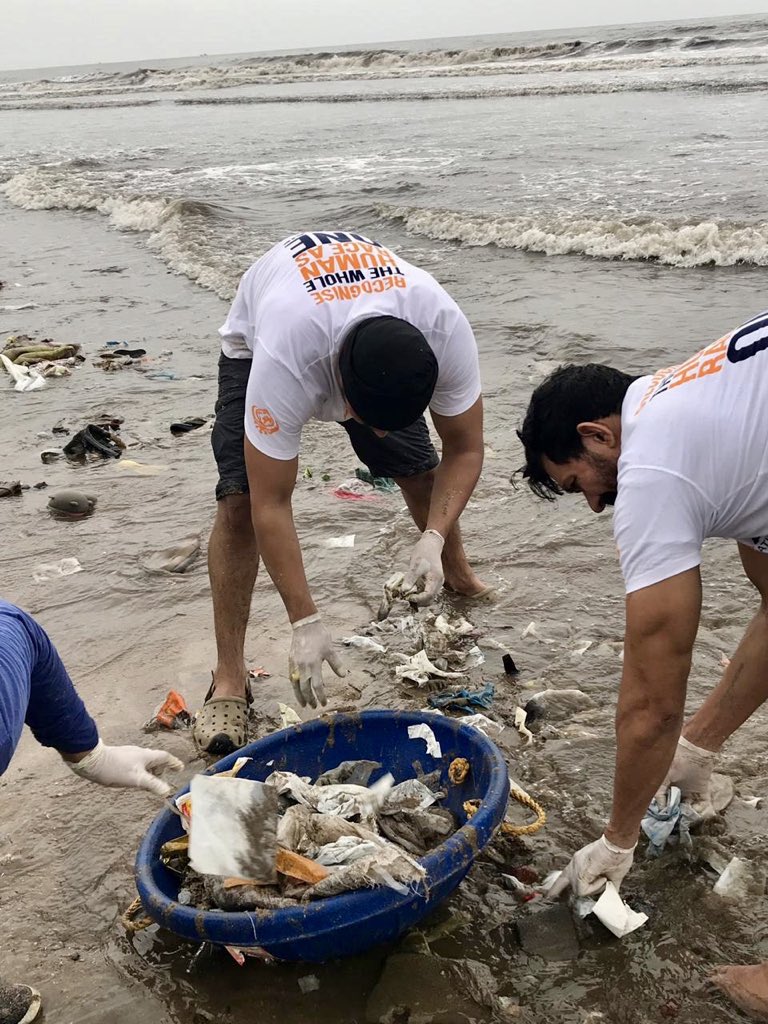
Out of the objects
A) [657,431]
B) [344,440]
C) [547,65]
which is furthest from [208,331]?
[547,65]

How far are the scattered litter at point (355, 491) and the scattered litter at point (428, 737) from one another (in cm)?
258

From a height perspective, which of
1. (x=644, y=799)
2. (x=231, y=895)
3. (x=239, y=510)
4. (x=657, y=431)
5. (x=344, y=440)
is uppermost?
(x=657, y=431)

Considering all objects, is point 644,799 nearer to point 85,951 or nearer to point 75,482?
point 85,951

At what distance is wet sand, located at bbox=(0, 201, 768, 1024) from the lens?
91.9 inches

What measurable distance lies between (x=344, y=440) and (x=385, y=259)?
3.15 meters

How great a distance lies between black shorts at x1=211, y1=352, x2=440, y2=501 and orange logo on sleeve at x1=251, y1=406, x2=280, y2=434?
382 millimetres

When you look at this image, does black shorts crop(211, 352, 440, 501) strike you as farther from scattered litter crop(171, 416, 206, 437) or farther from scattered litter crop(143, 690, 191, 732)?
scattered litter crop(171, 416, 206, 437)

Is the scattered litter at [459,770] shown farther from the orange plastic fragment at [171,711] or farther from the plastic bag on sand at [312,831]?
the orange plastic fragment at [171,711]

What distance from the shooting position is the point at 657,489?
1.99 meters

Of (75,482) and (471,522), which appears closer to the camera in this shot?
→ (471,522)

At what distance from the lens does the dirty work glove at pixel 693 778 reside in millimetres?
2717

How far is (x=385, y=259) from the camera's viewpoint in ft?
10.2

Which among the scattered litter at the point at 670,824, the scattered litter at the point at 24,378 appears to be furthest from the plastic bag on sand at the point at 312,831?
the scattered litter at the point at 24,378

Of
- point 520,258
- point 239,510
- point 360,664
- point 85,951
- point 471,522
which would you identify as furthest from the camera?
point 520,258
